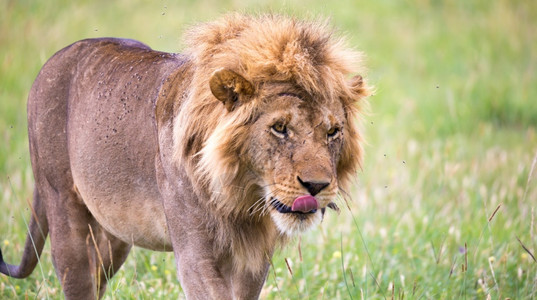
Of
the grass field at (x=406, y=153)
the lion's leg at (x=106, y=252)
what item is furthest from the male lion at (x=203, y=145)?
the grass field at (x=406, y=153)

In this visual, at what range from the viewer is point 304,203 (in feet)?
9.80

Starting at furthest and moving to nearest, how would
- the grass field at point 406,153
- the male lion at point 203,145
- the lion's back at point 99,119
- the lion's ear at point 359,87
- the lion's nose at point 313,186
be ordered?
the grass field at point 406,153 < the lion's back at point 99,119 < the lion's ear at point 359,87 < the male lion at point 203,145 < the lion's nose at point 313,186

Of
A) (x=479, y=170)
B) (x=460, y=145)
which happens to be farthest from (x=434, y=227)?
(x=460, y=145)

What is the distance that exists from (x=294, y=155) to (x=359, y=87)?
53 centimetres

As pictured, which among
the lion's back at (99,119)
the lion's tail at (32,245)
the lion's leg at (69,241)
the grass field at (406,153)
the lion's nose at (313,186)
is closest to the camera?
the lion's nose at (313,186)

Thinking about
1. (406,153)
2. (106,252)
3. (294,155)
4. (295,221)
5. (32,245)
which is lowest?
(406,153)

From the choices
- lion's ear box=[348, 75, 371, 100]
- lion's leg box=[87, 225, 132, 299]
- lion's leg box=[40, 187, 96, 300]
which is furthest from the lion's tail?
lion's ear box=[348, 75, 371, 100]

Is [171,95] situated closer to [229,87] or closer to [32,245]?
[229,87]

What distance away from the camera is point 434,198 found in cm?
680

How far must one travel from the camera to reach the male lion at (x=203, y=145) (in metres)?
3.06

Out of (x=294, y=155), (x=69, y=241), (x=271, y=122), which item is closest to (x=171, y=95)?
(x=271, y=122)

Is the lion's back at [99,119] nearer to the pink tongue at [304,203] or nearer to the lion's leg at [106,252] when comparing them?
the lion's leg at [106,252]

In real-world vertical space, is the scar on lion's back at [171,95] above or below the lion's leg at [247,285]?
above

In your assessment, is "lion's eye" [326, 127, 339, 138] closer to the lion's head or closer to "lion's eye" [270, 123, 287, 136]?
the lion's head
